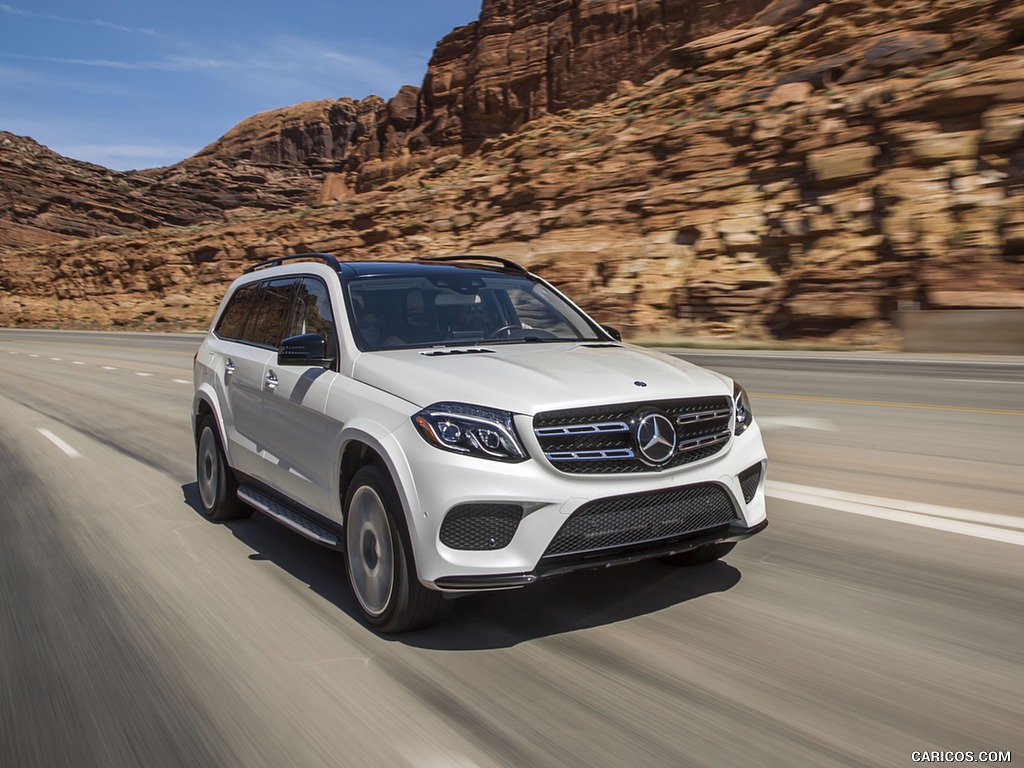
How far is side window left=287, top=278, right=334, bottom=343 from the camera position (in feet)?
16.6

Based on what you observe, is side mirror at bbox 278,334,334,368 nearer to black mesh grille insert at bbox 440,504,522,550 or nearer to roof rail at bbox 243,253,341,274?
roof rail at bbox 243,253,341,274

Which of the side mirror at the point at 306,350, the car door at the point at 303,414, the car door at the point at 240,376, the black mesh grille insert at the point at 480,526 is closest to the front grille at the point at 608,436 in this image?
the black mesh grille insert at the point at 480,526

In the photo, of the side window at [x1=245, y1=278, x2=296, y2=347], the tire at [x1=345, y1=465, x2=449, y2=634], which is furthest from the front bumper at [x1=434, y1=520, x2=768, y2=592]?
the side window at [x1=245, y1=278, x2=296, y2=347]

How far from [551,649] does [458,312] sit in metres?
2.07

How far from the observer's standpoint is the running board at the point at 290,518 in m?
4.60

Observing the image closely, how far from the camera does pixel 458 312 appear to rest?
17.4ft

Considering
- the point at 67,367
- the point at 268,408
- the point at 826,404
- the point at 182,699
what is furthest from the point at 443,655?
the point at 67,367

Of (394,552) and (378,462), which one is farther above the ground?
(378,462)

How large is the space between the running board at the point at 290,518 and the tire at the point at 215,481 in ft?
0.87

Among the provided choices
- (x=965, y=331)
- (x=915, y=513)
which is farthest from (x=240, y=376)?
(x=965, y=331)

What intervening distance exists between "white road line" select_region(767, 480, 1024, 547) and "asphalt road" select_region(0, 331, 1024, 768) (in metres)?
0.03

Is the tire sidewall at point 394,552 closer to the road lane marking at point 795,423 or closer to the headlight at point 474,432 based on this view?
the headlight at point 474,432

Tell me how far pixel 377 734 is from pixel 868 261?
24538mm

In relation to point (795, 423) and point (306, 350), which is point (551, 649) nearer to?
point (306, 350)
